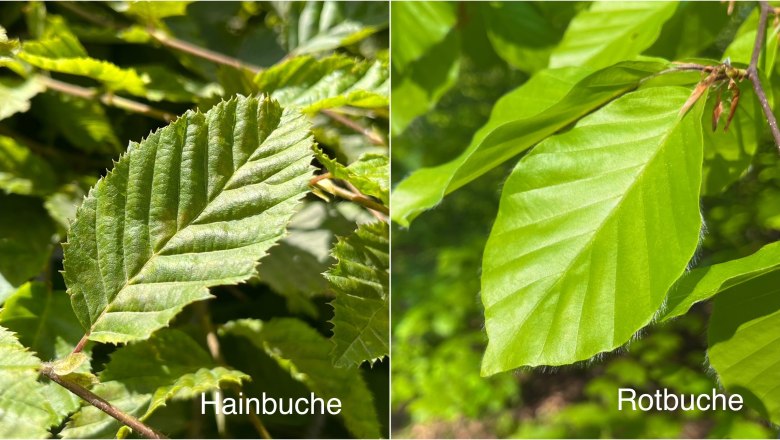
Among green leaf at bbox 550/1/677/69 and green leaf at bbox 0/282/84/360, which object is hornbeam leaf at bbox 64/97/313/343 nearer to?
green leaf at bbox 0/282/84/360

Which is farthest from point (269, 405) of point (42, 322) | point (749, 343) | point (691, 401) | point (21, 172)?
point (691, 401)

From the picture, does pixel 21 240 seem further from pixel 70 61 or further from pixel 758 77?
pixel 758 77

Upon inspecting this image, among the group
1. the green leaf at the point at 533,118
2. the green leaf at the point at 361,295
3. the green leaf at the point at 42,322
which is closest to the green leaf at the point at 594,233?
the green leaf at the point at 533,118

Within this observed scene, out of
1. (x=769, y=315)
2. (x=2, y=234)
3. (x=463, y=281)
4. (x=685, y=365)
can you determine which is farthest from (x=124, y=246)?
(x=463, y=281)

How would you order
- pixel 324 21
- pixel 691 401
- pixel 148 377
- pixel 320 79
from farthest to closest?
pixel 691 401 → pixel 324 21 → pixel 320 79 → pixel 148 377

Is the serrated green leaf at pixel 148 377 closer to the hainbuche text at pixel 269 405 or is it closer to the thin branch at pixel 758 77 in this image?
the hainbuche text at pixel 269 405

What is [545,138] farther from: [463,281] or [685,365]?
[463,281]
